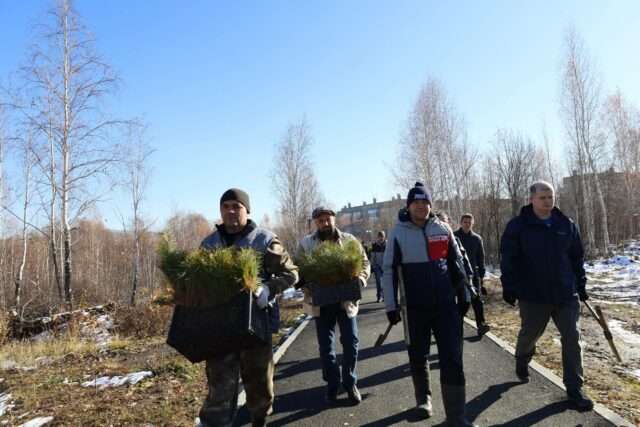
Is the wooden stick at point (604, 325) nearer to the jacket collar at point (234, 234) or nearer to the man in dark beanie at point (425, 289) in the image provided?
the man in dark beanie at point (425, 289)

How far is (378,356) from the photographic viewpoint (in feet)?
20.8

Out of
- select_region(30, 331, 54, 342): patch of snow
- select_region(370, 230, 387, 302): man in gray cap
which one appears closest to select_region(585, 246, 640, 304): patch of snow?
select_region(370, 230, 387, 302): man in gray cap

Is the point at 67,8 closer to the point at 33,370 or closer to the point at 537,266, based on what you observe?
the point at 33,370

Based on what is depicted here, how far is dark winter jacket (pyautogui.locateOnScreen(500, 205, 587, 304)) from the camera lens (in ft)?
13.9

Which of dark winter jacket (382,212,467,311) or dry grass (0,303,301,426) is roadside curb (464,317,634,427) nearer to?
dark winter jacket (382,212,467,311)

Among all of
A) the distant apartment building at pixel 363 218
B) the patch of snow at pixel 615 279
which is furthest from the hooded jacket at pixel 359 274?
the distant apartment building at pixel 363 218

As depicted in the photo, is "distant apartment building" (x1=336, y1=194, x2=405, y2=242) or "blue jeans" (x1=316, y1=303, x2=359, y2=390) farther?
"distant apartment building" (x1=336, y1=194, x2=405, y2=242)

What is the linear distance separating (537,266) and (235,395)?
10.2 feet

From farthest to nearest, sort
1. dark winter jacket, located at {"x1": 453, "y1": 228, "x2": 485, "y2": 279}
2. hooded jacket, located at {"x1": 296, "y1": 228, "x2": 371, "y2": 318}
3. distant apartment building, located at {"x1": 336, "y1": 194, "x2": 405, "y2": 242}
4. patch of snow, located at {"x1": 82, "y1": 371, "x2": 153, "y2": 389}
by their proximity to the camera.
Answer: distant apartment building, located at {"x1": 336, "y1": 194, "x2": 405, "y2": 242}
dark winter jacket, located at {"x1": 453, "y1": 228, "x2": 485, "y2": 279}
patch of snow, located at {"x1": 82, "y1": 371, "x2": 153, "y2": 389}
hooded jacket, located at {"x1": 296, "y1": 228, "x2": 371, "y2": 318}

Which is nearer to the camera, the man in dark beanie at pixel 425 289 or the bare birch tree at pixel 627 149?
the man in dark beanie at pixel 425 289

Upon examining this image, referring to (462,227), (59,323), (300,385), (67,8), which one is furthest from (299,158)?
(300,385)

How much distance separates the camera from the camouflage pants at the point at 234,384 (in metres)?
3.26

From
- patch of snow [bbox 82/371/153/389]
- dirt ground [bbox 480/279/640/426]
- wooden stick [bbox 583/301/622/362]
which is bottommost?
dirt ground [bbox 480/279/640/426]

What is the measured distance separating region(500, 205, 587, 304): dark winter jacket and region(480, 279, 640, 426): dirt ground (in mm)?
1075
